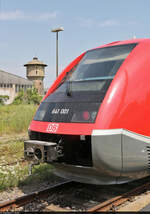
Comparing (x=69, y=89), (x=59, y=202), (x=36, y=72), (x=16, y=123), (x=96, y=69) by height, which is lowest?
(x=59, y=202)

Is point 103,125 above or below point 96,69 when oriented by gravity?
below

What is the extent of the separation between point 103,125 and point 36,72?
6533 cm

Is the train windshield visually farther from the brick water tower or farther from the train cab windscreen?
the brick water tower

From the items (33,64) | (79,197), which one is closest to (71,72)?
(79,197)

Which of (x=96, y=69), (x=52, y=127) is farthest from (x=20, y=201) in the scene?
(x=96, y=69)

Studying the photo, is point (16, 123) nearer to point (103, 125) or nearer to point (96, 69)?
point (96, 69)

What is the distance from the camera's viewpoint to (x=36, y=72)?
68.2 meters

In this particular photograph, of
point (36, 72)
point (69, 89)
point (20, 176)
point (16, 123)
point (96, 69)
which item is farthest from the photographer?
point (36, 72)

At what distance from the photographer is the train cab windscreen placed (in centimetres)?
455

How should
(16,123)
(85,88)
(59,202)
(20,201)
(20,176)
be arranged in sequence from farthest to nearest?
(16,123), (20,176), (85,88), (59,202), (20,201)

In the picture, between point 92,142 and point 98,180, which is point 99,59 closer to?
point 92,142

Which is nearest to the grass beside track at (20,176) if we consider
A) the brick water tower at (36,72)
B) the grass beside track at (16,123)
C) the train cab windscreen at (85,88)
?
the train cab windscreen at (85,88)

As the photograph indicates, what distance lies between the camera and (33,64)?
68188mm

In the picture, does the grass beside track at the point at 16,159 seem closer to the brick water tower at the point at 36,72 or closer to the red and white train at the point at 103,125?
the red and white train at the point at 103,125
